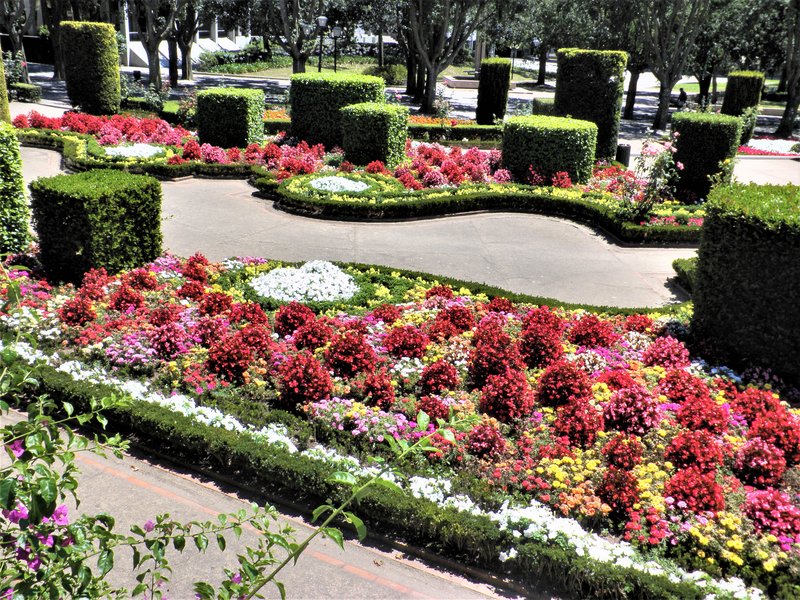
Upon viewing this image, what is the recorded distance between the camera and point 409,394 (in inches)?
306

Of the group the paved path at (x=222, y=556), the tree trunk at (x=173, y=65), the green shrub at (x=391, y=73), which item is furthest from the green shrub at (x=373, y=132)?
the green shrub at (x=391, y=73)

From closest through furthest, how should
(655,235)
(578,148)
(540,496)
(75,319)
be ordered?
1. (540,496)
2. (75,319)
3. (655,235)
4. (578,148)

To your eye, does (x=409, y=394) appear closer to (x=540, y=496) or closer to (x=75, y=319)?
(x=540, y=496)

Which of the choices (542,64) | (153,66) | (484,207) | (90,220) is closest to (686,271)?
(484,207)

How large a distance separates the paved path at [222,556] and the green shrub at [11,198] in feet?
18.9

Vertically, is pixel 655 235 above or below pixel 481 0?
below

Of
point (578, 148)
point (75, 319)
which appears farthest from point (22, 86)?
point (75, 319)

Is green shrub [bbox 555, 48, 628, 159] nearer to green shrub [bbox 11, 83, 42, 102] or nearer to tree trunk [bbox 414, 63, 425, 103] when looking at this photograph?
tree trunk [bbox 414, 63, 425, 103]

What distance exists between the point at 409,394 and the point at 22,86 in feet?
90.6

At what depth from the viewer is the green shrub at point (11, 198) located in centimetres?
1084

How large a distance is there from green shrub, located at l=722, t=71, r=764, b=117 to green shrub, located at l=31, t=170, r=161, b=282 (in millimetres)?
28015

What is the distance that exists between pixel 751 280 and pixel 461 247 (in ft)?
18.9

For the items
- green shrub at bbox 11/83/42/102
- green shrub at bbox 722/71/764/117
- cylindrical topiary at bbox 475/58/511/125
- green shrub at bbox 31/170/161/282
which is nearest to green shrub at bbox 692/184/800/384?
green shrub at bbox 31/170/161/282

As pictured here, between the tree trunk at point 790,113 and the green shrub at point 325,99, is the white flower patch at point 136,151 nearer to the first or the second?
the green shrub at point 325,99
